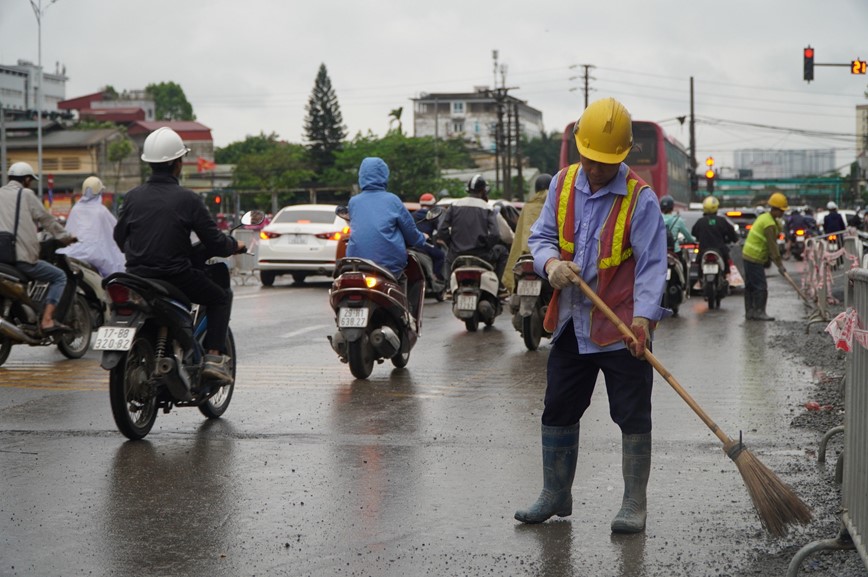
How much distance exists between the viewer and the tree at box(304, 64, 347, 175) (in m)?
117

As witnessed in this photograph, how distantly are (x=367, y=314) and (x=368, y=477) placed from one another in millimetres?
3894

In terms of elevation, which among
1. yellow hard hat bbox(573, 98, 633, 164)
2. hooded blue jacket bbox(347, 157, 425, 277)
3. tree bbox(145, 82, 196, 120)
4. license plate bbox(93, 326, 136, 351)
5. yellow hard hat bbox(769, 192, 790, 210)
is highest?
tree bbox(145, 82, 196, 120)

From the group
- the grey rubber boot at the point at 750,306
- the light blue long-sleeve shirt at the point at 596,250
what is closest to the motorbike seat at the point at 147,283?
the light blue long-sleeve shirt at the point at 596,250

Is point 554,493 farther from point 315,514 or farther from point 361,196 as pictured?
point 361,196

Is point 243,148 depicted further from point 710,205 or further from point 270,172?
point 710,205

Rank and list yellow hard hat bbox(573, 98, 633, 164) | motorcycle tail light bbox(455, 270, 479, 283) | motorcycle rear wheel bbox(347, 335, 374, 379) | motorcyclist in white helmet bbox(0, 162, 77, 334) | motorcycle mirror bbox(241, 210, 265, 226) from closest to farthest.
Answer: yellow hard hat bbox(573, 98, 633, 164) < motorcycle mirror bbox(241, 210, 265, 226) < motorcycle rear wheel bbox(347, 335, 374, 379) < motorcyclist in white helmet bbox(0, 162, 77, 334) < motorcycle tail light bbox(455, 270, 479, 283)

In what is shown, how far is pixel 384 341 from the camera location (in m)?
10.8

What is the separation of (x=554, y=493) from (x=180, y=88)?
16869cm

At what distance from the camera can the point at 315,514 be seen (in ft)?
19.4

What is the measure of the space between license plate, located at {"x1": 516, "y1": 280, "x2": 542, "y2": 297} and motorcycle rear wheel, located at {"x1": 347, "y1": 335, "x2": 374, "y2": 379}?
2.73m

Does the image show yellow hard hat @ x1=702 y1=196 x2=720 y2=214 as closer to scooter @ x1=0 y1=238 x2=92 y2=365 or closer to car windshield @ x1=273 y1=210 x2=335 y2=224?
car windshield @ x1=273 y1=210 x2=335 y2=224

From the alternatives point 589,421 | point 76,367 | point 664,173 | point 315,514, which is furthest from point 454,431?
point 664,173

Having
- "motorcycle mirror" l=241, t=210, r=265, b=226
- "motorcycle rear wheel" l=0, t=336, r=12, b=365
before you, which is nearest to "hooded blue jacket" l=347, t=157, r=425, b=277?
"motorcycle mirror" l=241, t=210, r=265, b=226

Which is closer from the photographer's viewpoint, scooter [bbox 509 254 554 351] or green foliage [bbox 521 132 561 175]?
scooter [bbox 509 254 554 351]
